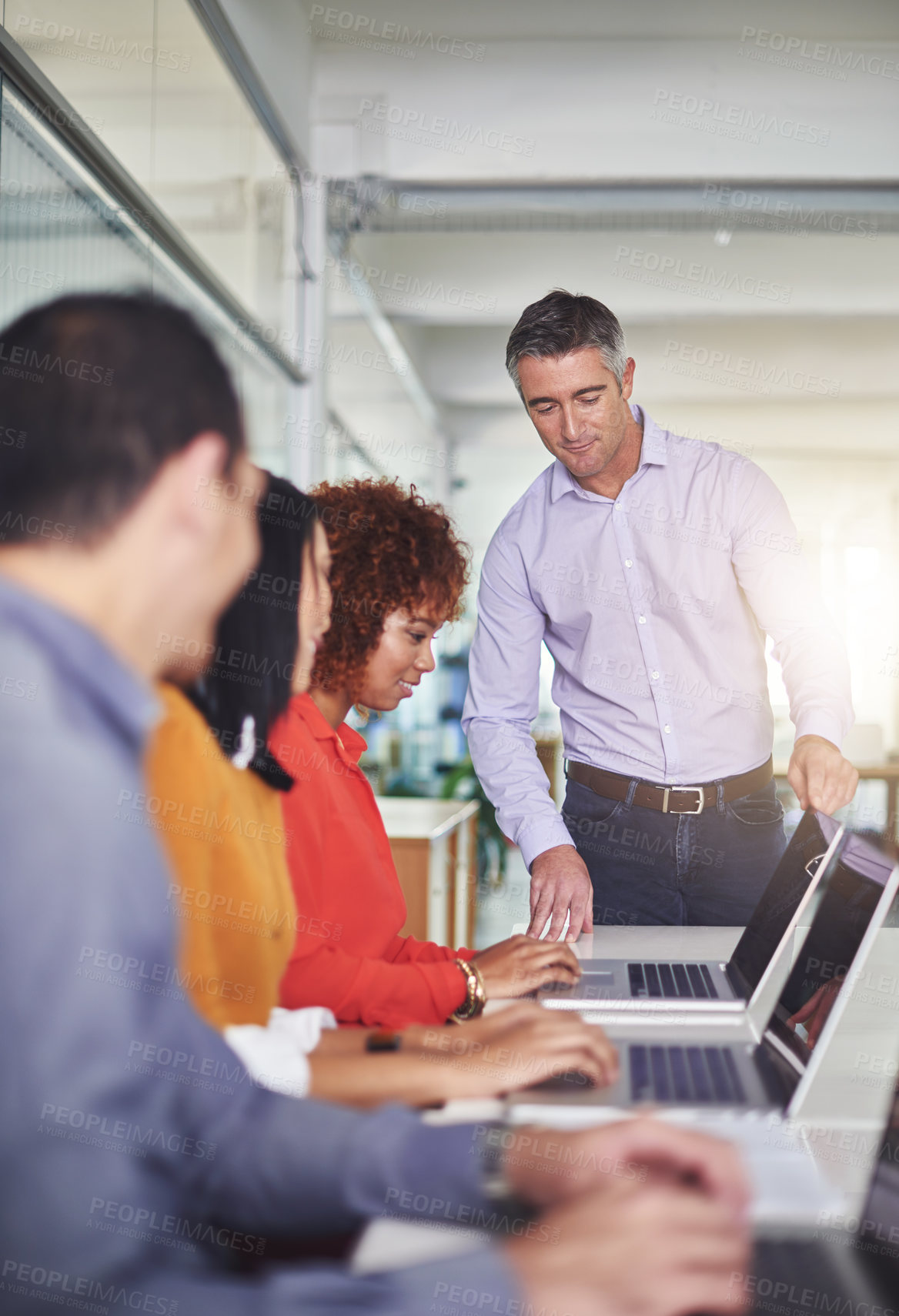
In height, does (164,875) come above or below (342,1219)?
above

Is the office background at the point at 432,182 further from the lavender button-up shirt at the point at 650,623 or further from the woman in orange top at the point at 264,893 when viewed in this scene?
the lavender button-up shirt at the point at 650,623

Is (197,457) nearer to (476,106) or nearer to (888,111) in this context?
(476,106)

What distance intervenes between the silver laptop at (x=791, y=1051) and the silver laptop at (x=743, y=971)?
6 centimetres

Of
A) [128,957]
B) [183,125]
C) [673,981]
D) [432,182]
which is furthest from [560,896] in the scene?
[432,182]

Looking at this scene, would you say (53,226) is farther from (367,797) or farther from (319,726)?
(367,797)

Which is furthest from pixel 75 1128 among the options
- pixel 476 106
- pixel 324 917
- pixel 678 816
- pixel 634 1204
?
pixel 476 106

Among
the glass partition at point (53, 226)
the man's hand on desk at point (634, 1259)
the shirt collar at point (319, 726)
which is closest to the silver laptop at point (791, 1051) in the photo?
the man's hand on desk at point (634, 1259)

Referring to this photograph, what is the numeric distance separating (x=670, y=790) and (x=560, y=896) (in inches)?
17.5

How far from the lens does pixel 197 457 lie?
0.63 meters

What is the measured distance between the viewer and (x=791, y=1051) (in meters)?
1.14

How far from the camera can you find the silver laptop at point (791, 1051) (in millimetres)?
1053

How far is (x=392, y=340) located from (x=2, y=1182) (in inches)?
248

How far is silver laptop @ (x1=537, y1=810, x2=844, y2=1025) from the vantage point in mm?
1397

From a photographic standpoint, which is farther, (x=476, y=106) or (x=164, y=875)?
(x=476, y=106)
